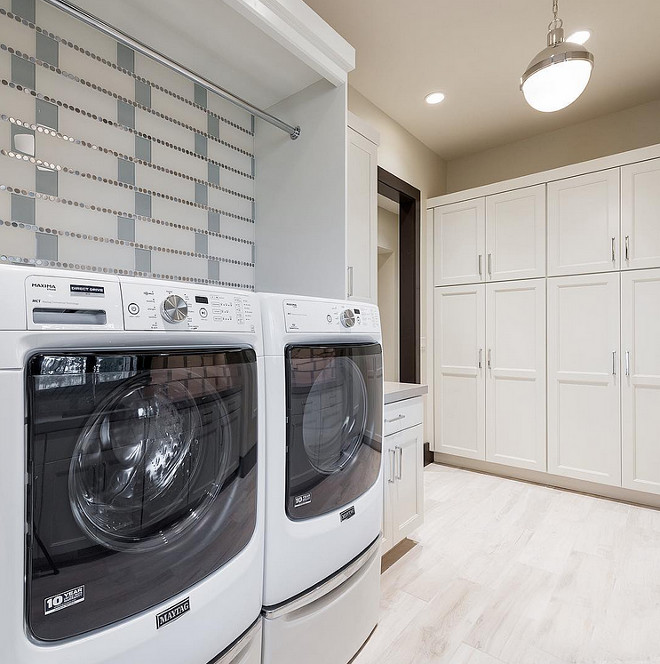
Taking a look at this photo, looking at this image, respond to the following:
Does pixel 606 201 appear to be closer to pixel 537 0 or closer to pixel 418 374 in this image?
pixel 537 0

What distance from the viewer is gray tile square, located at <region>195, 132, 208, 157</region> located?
5.83 feet

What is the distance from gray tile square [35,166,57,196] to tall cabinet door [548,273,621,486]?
10.1 feet

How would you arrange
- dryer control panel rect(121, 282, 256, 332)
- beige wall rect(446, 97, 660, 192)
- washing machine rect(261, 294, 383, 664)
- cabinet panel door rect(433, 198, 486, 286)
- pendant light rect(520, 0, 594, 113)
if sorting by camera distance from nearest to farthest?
dryer control panel rect(121, 282, 256, 332), washing machine rect(261, 294, 383, 664), pendant light rect(520, 0, 594, 113), beige wall rect(446, 97, 660, 192), cabinet panel door rect(433, 198, 486, 286)

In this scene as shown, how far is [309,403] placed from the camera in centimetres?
121

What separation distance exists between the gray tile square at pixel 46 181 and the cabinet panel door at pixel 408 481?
168 centimetres

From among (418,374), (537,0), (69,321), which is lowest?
(418,374)

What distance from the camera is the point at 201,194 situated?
70.7 inches

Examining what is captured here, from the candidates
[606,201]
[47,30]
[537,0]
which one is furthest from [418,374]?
[47,30]

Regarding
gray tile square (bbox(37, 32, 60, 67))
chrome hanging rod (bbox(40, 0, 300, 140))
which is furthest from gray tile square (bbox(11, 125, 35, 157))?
chrome hanging rod (bbox(40, 0, 300, 140))

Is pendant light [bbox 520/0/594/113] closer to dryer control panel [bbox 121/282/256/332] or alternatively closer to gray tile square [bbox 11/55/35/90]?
dryer control panel [bbox 121/282/256/332]

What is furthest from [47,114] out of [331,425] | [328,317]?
[331,425]

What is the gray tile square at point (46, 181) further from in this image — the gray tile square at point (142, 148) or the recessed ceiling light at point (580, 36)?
the recessed ceiling light at point (580, 36)

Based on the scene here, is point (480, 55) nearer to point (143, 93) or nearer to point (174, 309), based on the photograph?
point (143, 93)

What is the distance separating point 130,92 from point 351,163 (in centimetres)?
110
